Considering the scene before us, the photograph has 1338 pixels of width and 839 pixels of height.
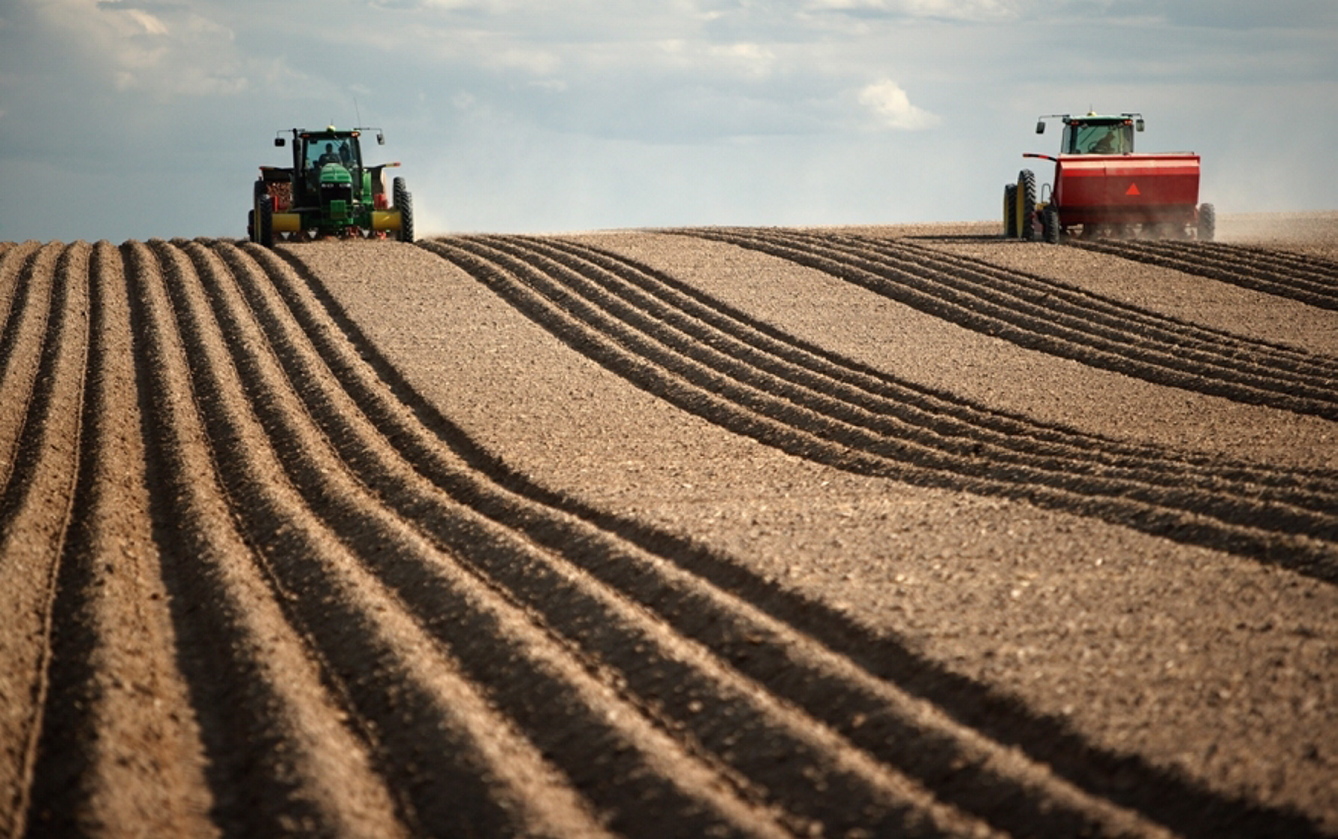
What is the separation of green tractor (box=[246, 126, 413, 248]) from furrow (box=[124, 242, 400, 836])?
13403mm

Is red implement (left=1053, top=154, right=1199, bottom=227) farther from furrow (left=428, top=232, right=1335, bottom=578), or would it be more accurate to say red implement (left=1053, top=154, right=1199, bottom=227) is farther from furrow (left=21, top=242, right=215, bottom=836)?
furrow (left=21, top=242, right=215, bottom=836)

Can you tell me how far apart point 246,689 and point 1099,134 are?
21979mm

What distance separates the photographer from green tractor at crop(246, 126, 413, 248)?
23969 millimetres

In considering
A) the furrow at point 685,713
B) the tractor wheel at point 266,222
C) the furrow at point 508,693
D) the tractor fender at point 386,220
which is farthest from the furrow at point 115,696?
the tractor fender at point 386,220

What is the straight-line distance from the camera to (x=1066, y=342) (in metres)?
15.2

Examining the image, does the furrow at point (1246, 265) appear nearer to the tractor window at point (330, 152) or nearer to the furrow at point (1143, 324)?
the furrow at point (1143, 324)

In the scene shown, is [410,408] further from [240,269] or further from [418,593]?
[240,269]

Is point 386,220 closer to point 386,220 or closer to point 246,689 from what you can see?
point 386,220

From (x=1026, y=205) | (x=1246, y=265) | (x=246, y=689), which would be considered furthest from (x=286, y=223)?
(x=246, y=689)

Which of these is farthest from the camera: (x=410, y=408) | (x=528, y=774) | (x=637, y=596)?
(x=410, y=408)

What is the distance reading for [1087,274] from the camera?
19.7 metres

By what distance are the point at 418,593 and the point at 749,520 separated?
7.15 feet

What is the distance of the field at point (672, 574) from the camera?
508cm

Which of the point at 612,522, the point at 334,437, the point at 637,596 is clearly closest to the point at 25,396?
the point at 334,437
